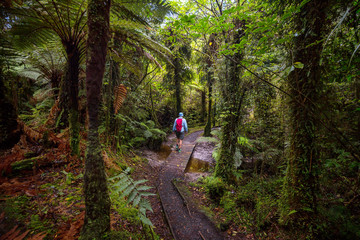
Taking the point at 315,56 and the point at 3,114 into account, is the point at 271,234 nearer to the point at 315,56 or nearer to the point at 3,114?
the point at 315,56

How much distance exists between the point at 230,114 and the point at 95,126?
12.8 feet

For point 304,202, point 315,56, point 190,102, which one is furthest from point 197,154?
→ point 190,102

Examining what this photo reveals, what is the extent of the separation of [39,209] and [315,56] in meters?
4.43

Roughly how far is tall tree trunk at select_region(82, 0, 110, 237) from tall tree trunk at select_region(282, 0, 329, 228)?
8.83ft

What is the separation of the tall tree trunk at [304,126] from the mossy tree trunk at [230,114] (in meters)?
1.93

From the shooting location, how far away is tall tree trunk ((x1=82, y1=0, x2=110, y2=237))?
143cm

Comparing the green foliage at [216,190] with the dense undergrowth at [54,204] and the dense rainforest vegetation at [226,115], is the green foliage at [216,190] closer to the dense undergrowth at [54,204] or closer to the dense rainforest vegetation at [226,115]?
the dense rainforest vegetation at [226,115]

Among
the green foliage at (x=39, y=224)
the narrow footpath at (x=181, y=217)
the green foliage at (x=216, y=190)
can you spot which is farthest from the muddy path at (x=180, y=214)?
the green foliage at (x=39, y=224)

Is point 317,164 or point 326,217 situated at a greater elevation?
point 317,164

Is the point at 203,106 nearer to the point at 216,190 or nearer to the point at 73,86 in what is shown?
the point at 216,190

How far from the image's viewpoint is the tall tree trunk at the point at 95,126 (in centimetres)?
143

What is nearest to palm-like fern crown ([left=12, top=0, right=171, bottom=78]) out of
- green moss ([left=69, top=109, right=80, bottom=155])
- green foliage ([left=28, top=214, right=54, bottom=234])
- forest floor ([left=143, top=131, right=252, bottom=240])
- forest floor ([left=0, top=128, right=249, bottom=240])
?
green moss ([left=69, top=109, right=80, bottom=155])

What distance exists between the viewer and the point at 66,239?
1.57 metres

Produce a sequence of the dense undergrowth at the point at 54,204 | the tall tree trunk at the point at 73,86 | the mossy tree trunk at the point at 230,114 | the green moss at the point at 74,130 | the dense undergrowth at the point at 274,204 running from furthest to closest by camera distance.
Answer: the mossy tree trunk at the point at 230,114
the green moss at the point at 74,130
the tall tree trunk at the point at 73,86
the dense undergrowth at the point at 274,204
the dense undergrowth at the point at 54,204
